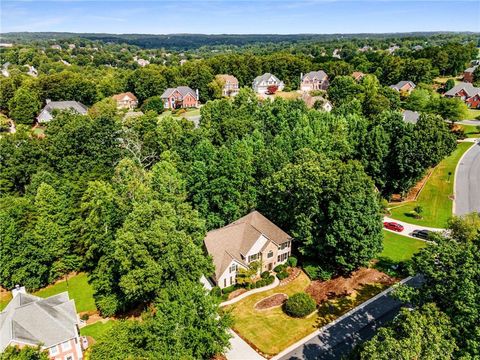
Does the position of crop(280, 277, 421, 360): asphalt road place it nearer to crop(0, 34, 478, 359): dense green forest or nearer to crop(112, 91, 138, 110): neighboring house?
crop(0, 34, 478, 359): dense green forest

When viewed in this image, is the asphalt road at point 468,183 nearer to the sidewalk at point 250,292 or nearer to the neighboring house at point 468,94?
the sidewalk at point 250,292

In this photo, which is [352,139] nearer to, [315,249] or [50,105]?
[315,249]

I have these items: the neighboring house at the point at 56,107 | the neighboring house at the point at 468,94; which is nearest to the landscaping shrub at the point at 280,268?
the neighboring house at the point at 56,107

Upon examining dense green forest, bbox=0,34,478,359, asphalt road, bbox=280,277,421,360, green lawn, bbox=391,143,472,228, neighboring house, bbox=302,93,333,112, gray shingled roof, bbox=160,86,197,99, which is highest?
gray shingled roof, bbox=160,86,197,99

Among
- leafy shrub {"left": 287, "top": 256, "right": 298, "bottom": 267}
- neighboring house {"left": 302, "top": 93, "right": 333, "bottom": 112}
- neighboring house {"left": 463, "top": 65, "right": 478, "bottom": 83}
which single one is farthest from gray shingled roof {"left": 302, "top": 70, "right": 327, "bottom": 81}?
leafy shrub {"left": 287, "top": 256, "right": 298, "bottom": 267}

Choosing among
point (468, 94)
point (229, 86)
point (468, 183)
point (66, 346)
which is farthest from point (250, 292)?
point (229, 86)
